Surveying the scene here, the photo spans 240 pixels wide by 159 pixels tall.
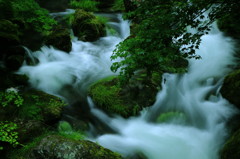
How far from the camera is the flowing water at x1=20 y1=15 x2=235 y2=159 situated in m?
4.73

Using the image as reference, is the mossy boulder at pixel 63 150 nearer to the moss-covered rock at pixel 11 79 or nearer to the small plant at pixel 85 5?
the moss-covered rock at pixel 11 79

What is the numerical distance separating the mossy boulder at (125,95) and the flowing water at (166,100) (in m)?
→ 0.20

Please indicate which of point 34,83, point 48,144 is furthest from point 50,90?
point 48,144

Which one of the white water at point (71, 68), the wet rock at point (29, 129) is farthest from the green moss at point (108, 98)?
the wet rock at point (29, 129)

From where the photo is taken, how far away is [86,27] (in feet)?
31.9

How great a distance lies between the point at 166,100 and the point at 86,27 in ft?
18.7

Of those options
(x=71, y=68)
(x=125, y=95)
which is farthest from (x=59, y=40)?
(x=125, y=95)

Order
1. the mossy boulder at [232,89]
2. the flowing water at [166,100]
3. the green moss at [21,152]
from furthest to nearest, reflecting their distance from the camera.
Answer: the mossy boulder at [232,89]
the flowing water at [166,100]
the green moss at [21,152]

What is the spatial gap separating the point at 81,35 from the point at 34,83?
4116 millimetres

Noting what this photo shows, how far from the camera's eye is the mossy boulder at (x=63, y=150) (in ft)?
10.4

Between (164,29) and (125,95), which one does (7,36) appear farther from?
(164,29)

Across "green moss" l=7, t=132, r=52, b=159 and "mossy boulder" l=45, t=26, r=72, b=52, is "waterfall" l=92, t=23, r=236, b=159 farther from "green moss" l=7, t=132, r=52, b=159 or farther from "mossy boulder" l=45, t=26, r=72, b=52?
"mossy boulder" l=45, t=26, r=72, b=52

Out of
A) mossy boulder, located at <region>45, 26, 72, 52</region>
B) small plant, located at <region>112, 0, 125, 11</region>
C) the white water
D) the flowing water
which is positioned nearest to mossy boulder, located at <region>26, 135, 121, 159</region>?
the flowing water

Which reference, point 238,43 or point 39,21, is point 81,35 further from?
point 238,43
